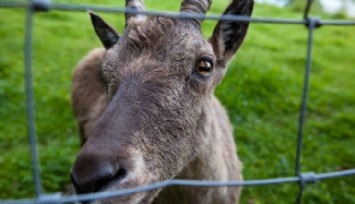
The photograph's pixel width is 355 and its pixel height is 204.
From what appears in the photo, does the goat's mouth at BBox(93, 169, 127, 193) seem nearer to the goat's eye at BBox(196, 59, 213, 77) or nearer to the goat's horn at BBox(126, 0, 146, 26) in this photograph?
the goat's eye at BBox(196, 59, 213, 77)

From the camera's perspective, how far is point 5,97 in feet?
27.2

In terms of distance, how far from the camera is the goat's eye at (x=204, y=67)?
320 centimetres

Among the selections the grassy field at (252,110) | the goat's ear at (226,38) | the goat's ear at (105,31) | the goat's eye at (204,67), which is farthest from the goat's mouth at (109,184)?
the grassy field at (252,110)

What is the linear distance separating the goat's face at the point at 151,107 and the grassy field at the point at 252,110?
11.3ft

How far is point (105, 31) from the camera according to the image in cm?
410

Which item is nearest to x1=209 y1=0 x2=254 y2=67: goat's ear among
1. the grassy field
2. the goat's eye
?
the goat's eye

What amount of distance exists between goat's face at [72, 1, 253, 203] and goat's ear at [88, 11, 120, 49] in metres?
0.49

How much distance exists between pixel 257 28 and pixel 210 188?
1237 cm

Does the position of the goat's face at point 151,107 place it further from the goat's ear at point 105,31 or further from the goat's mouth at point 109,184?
the goat's ear at point 105,31

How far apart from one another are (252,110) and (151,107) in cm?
600

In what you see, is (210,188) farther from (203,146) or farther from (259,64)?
(259,64)

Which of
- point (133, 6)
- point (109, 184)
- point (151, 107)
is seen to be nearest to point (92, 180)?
point (109, 184)

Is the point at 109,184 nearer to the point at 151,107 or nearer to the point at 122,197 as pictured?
the point at 122,197

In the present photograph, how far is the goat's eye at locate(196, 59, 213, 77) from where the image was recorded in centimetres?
320
